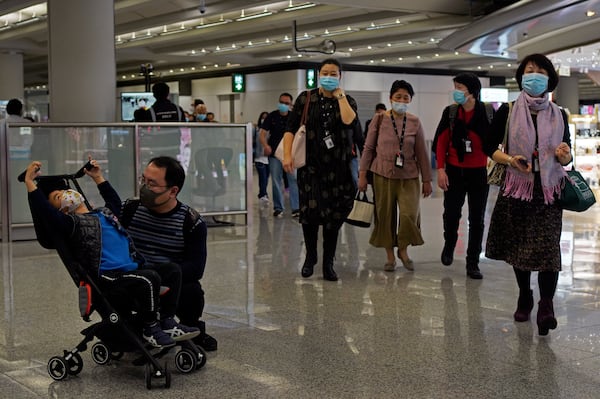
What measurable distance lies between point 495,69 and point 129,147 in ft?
86.5

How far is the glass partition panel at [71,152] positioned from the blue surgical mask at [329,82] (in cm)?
A: 428

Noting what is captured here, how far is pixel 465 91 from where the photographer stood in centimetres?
754

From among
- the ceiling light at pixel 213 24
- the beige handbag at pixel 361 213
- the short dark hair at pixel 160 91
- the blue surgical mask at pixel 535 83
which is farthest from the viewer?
the ceiling light at pixel 213 24

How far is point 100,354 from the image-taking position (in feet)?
15.3

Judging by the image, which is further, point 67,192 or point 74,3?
point 74,3

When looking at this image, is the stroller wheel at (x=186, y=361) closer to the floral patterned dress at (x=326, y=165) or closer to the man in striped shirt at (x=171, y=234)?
the man in striped shirt at (x=171, y=234)

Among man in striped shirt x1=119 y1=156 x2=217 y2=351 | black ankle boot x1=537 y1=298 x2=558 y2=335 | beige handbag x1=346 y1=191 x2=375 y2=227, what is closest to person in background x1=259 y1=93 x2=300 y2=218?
beige handbag x1=346 y1=191 x2=375 y2=227

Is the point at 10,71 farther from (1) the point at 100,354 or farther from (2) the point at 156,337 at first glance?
(2) the point at 156,337

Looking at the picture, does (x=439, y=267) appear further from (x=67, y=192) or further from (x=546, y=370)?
(x=67, y=192)

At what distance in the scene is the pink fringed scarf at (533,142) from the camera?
17.5 feet

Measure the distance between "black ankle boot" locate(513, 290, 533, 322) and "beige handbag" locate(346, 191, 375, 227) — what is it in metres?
2.14

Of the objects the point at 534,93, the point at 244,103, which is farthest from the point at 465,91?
the point at 244,103

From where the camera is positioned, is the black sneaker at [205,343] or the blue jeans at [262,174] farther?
the blue jeans at [262,174]

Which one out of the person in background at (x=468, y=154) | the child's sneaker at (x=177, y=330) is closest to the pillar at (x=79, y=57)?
the person in background at (x=468, y=154)
